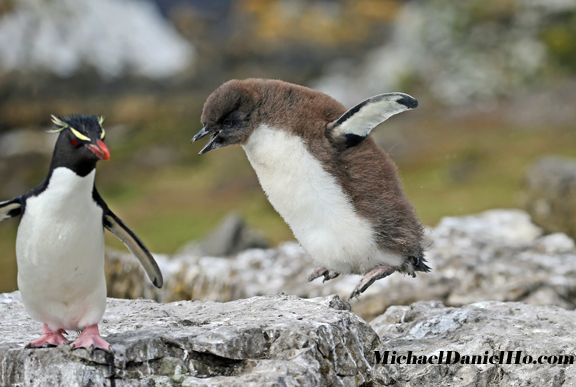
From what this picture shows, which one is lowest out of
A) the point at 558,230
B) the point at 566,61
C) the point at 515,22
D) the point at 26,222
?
the point at 26,222

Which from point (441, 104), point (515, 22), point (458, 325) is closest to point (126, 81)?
point (441, 104)

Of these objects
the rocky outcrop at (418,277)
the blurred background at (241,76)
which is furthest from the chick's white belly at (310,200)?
the blurred background at (241,76)

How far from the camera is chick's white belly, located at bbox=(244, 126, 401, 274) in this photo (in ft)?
17.7

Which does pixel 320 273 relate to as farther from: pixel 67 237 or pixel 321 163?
pixel 67 237

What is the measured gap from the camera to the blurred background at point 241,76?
65.9 feet

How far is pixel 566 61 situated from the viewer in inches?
1156

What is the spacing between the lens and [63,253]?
14.0ft

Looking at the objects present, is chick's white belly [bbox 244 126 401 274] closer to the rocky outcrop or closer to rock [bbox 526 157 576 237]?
the rocky outcrop

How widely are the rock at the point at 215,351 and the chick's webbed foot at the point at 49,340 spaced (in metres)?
0.05

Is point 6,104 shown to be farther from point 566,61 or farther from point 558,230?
point 558,230

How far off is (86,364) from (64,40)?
1004 inches

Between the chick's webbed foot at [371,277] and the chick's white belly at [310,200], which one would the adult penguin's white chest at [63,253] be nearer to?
the chick's white belly at [310,200]

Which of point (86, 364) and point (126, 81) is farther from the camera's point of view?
point (126, 81)

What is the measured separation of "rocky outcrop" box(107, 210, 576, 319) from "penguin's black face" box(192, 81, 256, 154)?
2962 millimetres
